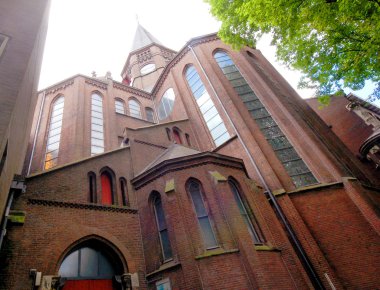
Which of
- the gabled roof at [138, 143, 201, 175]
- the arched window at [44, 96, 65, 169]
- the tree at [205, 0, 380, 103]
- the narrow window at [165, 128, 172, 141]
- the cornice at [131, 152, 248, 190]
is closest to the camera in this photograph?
the tree at [205, 0, 380, 103]

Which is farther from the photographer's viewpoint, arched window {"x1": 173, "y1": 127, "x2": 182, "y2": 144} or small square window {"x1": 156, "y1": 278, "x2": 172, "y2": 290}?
arched window {"x1": 173, "y1": 127, "x2": 182, "y2": 144}

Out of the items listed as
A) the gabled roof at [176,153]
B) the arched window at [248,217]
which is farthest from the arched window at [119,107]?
the arched window at [248,217]

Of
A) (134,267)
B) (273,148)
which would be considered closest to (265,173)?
(273,148)

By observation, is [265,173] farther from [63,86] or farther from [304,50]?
[63,86]

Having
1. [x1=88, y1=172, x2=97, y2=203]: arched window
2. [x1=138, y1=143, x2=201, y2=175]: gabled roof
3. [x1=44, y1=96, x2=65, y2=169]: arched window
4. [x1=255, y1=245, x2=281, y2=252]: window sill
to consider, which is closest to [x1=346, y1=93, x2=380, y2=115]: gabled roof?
[x1=138, y1=143, x2=201, y2=175]: gabled roof

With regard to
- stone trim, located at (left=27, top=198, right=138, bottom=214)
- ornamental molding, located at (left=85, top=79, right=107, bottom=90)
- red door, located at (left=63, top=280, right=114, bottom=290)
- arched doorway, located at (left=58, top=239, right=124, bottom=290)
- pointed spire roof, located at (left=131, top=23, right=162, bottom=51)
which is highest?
pointed spire roof, located at (left=131, top=23, right=162, bottom=51)

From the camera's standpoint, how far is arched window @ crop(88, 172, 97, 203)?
9.99 metres

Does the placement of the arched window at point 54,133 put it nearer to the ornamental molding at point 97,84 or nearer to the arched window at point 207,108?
the ornamental molding at point 97,84

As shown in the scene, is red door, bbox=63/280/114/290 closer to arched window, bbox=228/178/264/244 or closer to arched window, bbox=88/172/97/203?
arched window, bbox=88/172/97/203

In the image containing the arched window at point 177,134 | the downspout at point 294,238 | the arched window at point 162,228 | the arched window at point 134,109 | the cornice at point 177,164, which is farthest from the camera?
the arched window at point 134,109

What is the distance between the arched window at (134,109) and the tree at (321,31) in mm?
→ 13372

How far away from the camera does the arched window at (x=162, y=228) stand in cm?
919

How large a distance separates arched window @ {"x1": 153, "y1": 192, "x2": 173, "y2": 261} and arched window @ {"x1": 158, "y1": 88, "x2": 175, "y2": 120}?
12.0 meters

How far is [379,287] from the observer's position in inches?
360
